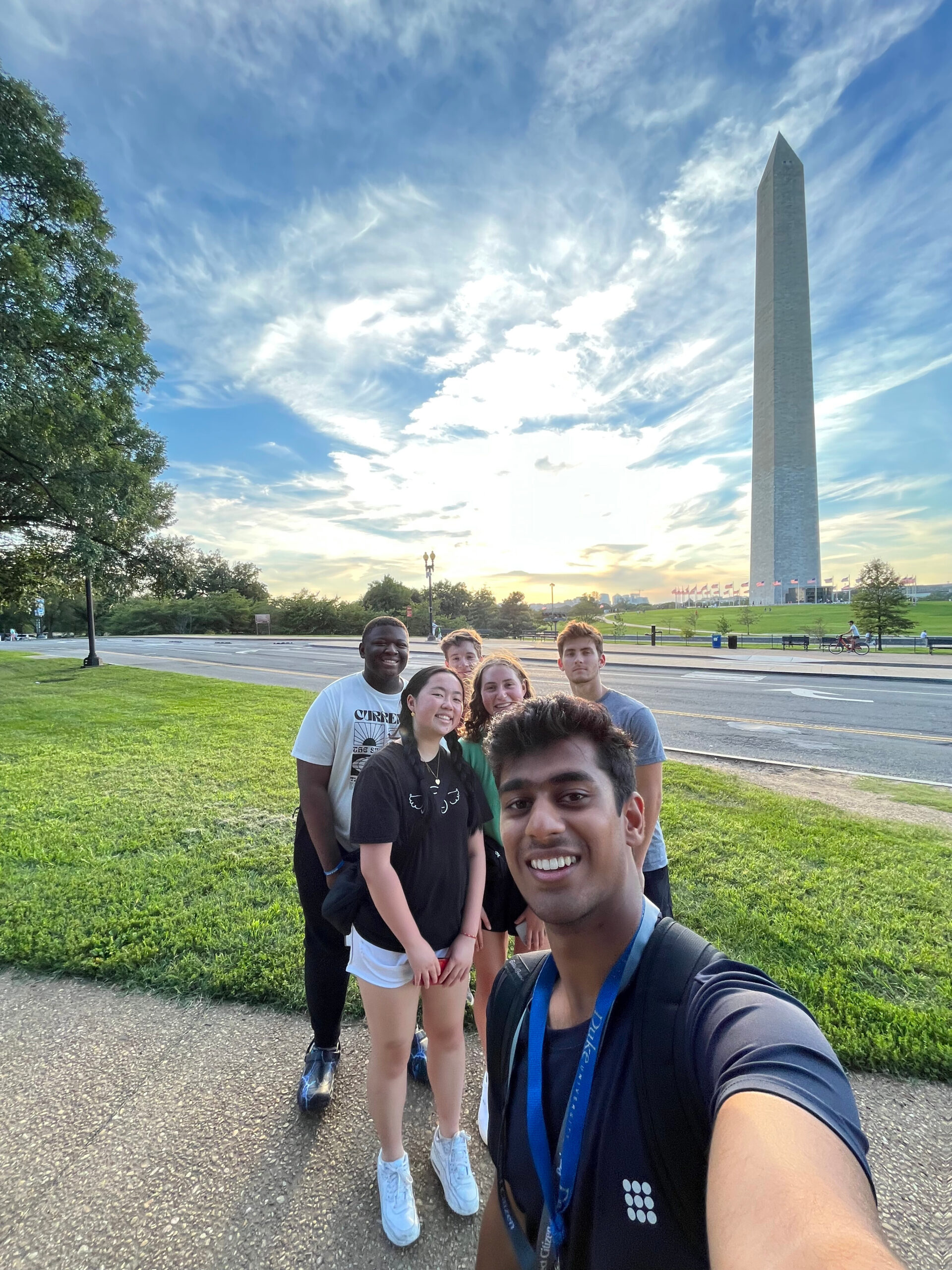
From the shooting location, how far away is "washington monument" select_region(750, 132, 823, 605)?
218ft

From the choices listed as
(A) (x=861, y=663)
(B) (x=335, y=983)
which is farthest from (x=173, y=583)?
(A) (x=861, y=663)

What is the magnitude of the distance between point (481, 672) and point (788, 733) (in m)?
9.25

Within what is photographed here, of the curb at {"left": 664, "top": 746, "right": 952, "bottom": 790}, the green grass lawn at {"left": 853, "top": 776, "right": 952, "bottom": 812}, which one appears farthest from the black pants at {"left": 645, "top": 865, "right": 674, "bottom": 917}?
the curb at {"left": 664, "top": 746, "right": 952, "bottom": 790}

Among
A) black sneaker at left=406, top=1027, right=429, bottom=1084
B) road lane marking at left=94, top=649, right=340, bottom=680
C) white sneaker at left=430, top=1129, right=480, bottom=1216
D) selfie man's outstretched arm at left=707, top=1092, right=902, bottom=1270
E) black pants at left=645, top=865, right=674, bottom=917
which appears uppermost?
selfie man's outstretched arm at left=707, top=1092, right=902, bottom=1270

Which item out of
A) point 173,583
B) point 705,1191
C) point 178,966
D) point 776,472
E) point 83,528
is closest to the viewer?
point 705,1191

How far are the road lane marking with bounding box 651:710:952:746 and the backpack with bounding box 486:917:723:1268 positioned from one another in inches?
423

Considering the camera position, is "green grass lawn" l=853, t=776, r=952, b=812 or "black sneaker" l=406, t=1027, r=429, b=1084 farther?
"green grass lawn" l=853, t=776, r=952, b=812

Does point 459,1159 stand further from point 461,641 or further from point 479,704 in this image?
point 461,641

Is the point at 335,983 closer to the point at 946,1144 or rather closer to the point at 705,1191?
the point at 705,1191

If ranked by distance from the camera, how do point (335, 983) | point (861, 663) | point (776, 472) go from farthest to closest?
→ point (776, 472) → point (861, 663) → point (335, 983)

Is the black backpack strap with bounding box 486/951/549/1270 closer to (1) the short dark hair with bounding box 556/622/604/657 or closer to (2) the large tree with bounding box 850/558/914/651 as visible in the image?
(1) the short dark hair with bounding box 556/622/604/657

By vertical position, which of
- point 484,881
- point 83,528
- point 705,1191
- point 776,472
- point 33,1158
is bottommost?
point 33,1158

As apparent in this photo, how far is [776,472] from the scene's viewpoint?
7150 cm

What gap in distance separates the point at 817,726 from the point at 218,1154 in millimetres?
11096
